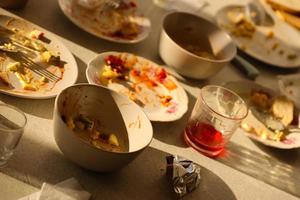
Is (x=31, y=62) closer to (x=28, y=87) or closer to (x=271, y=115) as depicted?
(x=28, y=87)

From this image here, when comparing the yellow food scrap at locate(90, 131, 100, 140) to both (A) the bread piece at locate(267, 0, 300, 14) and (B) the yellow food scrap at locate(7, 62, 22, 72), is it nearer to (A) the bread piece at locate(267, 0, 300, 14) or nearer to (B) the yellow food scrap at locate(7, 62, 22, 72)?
(B) the yellow food scrap at locate(7, 62, 22, 72)

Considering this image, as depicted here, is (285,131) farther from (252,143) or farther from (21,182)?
(21,182)

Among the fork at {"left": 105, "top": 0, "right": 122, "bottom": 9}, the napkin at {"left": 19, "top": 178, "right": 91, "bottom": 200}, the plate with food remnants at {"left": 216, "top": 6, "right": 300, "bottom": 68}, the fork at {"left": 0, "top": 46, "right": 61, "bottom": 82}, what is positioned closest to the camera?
the napkin at {"left": 19, "top": 178, "right": 91, "bottom": 200}

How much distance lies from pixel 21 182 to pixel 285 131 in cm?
67

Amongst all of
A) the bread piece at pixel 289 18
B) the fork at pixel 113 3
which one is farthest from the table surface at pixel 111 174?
the bread piece at pixel 289 18

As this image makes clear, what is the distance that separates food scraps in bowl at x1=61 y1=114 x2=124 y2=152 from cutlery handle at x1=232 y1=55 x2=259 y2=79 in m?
0.55

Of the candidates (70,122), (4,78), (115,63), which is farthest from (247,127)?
(4,78)

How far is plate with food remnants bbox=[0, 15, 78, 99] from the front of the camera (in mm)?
897

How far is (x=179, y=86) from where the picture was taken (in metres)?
1.11

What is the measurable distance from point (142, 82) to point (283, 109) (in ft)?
1.25

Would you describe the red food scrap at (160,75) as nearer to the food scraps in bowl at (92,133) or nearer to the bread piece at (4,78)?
the food scraps in bowl at (92,133)

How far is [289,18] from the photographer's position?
1.65 m

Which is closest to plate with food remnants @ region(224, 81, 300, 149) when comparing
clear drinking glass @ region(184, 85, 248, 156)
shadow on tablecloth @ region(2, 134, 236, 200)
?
clear drinking glass @ region(184, 85, 248, 156)

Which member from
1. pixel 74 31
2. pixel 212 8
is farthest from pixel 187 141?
pixel 212 8
